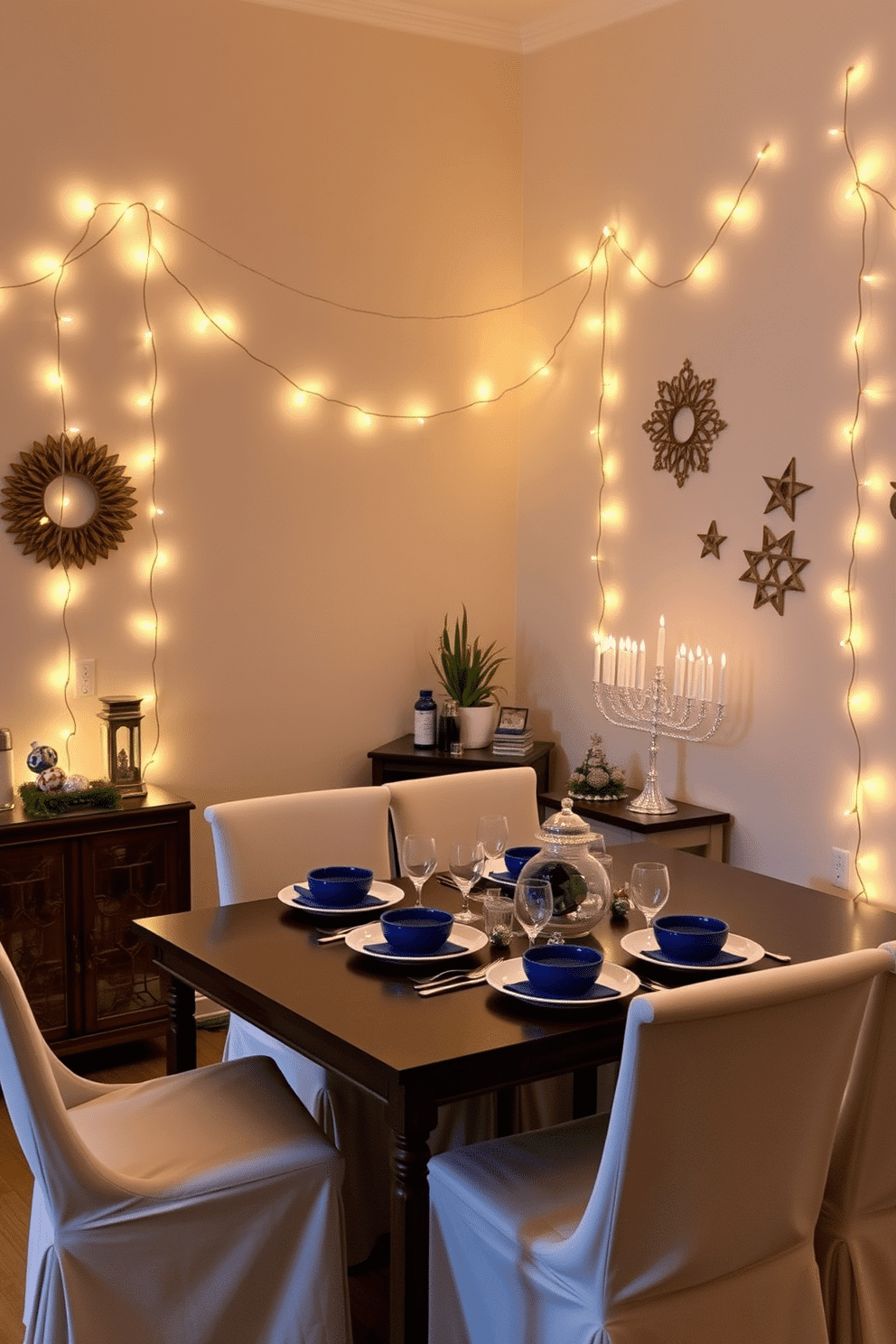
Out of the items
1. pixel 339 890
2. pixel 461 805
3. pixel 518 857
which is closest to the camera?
pixel 339 890

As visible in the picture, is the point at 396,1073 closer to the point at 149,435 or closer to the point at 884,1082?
the point at 884,1082

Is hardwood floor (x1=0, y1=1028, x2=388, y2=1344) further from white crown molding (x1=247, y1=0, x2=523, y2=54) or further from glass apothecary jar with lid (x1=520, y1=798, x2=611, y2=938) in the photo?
white crown molding (x1=247, y1=0, x2=523, y2=54)

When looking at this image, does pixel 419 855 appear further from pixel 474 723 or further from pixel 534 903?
pixel 474 723

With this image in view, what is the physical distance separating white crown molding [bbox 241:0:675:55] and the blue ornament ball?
2375mm

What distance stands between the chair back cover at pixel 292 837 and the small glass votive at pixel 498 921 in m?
0.67

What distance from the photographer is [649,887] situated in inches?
94.3

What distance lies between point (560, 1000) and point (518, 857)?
29.4 inches

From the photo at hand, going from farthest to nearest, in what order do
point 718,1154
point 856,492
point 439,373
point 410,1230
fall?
1. point 439,373
2. point 856,492
3. point 410,1230
4. point 718,1154

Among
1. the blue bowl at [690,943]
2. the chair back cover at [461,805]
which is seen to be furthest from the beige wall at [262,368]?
the blue bowl at [690,943]

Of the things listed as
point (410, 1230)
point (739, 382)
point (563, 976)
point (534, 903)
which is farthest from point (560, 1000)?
point (739, 382)

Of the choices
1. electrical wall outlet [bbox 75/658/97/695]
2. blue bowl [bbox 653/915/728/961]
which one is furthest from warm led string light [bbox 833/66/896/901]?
electrical wall outlet [bbox 75/658/97/695]

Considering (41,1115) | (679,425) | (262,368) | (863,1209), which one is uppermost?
(262,368)

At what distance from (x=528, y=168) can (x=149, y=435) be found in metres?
1.71

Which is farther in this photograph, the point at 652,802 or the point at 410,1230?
the point at 652,802
